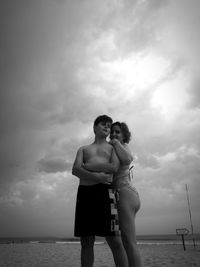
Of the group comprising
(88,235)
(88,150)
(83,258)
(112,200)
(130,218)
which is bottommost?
(83,258)

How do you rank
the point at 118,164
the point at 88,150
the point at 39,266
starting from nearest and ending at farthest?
the point at 118,164 → the point at 88,150 → the point at 39,266

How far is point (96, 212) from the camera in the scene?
271 centimetres

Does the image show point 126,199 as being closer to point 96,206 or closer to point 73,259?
point 96,206

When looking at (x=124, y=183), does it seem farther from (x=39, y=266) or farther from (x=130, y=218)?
(x=39, y=266)

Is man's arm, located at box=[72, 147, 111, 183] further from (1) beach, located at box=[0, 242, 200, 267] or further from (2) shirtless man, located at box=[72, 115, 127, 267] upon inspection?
(1) beach, located at box=[0, 242, 200, 267]

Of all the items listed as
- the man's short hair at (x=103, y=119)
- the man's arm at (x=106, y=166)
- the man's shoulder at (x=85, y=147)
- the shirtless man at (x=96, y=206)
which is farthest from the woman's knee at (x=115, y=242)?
the man's short hair at (x=103, y=119)

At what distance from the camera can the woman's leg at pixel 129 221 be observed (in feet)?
8.54

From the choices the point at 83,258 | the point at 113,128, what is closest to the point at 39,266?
Answer: the point at 83,258

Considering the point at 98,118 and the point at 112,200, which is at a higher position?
the point at 98,118

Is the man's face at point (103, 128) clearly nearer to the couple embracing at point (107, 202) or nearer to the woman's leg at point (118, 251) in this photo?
the couple embracing at point (107, 202)

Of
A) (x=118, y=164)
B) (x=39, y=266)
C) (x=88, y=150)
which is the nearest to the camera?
(x=118, y=164)

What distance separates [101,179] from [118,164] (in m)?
0.28

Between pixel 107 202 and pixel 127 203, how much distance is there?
240 mm

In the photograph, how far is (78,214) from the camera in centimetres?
277
